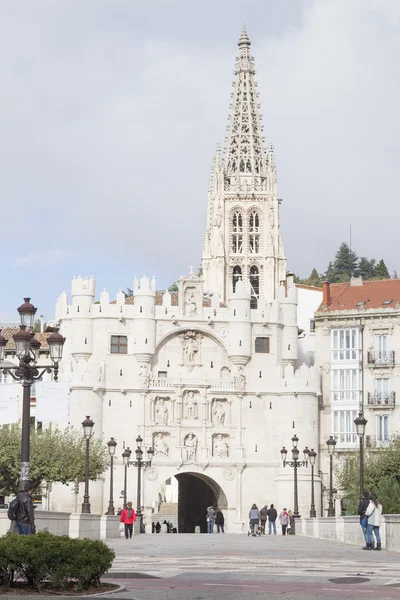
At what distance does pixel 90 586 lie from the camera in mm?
20406

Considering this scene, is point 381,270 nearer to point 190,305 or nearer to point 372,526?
point 190,305

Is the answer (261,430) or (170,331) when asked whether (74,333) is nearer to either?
(170,331)

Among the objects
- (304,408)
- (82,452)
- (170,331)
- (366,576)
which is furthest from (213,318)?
(366,576)

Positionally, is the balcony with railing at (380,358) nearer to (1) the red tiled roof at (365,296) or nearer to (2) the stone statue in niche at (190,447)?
(1) the red tiled roof at (365,296)

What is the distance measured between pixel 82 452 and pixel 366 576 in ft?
194

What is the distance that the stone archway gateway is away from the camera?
9812cm

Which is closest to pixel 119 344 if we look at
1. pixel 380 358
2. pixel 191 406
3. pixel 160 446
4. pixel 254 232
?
pixel 191 406

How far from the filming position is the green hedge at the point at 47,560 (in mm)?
19547

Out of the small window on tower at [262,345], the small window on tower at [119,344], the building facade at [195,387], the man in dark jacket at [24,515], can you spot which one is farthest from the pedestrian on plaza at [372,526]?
the small window on tower at [262,345]

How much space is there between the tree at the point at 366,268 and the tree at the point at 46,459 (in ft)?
299

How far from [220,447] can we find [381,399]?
12.0 m

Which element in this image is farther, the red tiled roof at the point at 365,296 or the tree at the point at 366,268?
the tree at the point at 366,268

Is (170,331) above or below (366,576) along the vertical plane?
above

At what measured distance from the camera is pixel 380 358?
3632 inches
